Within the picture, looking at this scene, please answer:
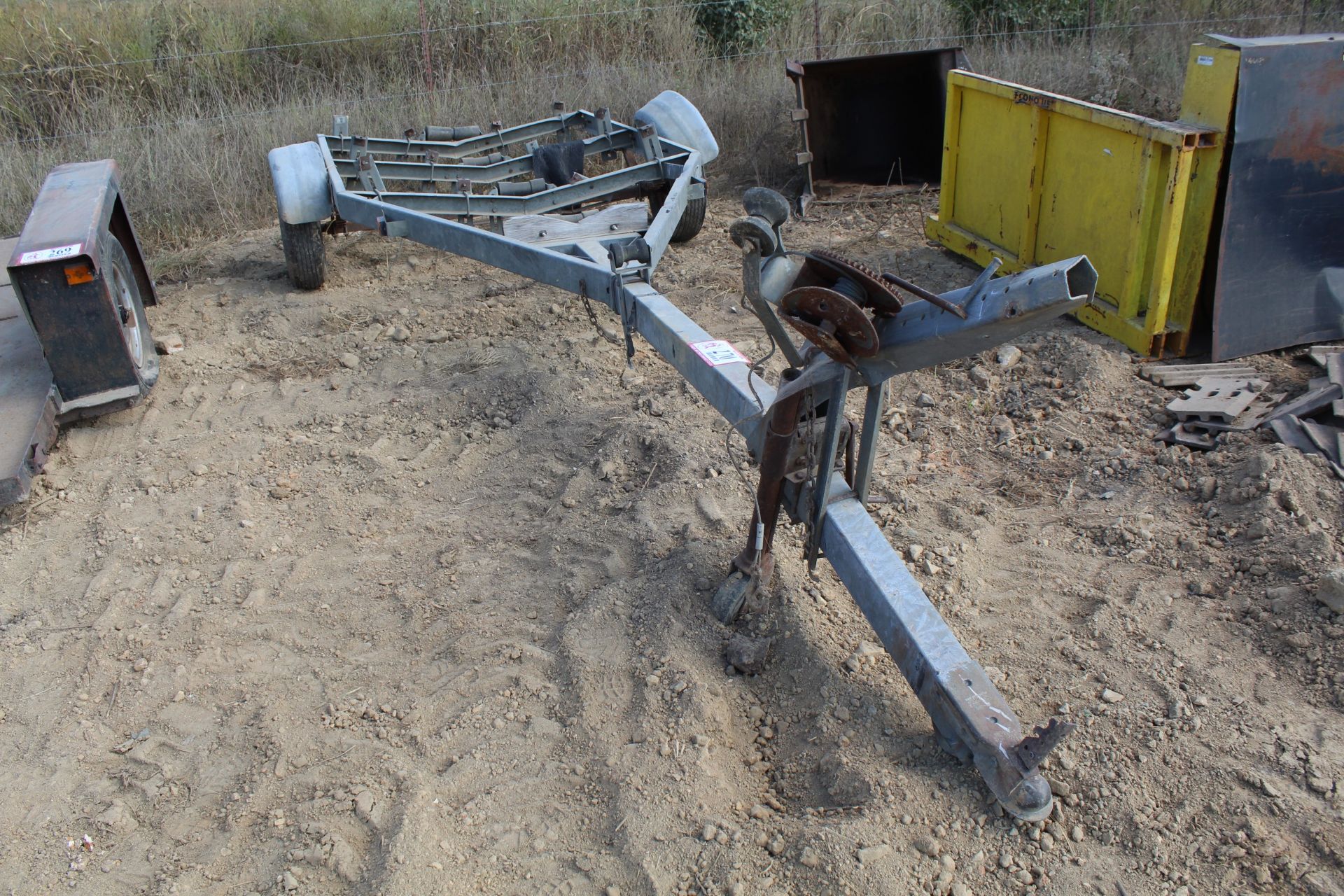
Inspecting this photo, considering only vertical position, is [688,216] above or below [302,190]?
below

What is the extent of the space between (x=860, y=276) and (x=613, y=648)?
1.47 meters

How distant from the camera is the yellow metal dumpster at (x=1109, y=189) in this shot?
4.55 metres

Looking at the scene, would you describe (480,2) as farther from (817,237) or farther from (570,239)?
A: (570,239)

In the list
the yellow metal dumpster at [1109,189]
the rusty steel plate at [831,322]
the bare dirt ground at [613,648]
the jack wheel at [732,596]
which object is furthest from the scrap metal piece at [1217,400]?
the rusty steel plate at [831,322]

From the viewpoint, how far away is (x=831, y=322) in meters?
2.24

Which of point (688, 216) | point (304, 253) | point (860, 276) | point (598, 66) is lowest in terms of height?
point (688, 216)

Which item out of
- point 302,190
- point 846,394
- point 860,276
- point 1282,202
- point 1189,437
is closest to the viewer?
point 860,276

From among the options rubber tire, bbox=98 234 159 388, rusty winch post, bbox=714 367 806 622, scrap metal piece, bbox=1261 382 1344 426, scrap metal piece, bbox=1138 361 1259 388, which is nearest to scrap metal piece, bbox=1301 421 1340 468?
scrap metal piece, bbox=1261 382 1344 426

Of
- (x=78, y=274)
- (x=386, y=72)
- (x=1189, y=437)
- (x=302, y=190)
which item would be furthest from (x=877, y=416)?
(x=386, y=72)

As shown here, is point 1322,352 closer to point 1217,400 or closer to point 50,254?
point 1217,400

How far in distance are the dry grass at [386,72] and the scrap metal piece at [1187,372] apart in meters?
4.06

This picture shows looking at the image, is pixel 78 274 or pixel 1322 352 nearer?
pixel 78 274

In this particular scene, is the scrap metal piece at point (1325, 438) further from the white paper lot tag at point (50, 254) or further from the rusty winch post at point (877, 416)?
the white paper lot tag at point (50, 254)

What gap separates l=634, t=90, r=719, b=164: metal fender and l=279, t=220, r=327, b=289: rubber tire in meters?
2.22
